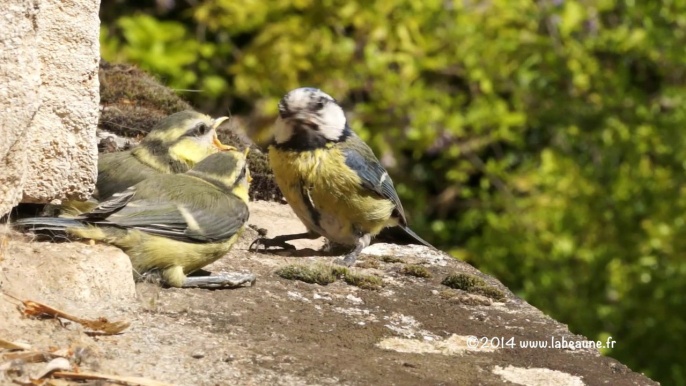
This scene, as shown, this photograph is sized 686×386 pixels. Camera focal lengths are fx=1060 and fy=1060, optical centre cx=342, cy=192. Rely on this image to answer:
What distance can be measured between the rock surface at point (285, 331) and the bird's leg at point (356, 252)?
350 mm

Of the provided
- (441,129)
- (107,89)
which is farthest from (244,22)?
(107,89)

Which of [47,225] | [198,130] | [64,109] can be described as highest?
[64,109]

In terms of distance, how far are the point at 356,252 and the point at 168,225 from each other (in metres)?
1.19

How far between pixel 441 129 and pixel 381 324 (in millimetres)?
4668

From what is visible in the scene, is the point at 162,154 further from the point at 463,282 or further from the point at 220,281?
the point at 463,282

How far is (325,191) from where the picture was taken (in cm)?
446

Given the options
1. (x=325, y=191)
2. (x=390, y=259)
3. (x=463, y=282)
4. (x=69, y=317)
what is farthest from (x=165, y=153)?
(x=69, y=317)

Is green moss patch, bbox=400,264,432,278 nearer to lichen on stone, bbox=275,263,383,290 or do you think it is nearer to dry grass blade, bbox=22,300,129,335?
lichen on stone, bbox=275,263,383,290

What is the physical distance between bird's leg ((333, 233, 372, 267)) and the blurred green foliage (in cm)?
291

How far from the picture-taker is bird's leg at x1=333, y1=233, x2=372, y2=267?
4.41m

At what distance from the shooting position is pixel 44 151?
3.35 metres

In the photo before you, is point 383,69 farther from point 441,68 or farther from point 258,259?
point 258,259

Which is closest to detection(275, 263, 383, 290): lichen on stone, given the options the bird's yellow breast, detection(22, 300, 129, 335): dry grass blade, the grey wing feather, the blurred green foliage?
the bird's yellow breast

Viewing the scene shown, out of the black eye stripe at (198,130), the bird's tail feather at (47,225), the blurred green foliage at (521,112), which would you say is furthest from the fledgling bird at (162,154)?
the blurred green foliage at (521,112)
